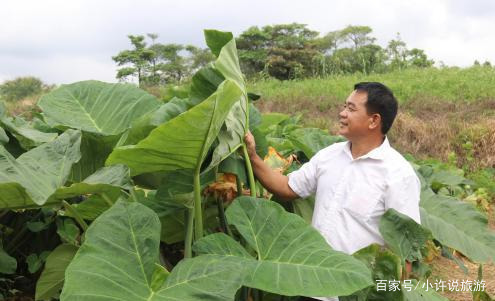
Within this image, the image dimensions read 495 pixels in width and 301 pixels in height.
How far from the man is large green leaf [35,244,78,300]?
0.71 m

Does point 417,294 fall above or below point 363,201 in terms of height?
below

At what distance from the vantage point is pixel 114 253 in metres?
1.37

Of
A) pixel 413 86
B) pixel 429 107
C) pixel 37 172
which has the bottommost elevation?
pixel 429 107

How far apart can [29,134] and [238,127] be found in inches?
26.4

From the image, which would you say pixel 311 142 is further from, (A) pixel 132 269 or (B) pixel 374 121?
(A) pixel 132 269

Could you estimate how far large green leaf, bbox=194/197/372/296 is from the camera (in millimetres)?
1413

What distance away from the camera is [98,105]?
2143mm

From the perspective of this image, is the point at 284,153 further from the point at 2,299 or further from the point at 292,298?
the point at 2,299

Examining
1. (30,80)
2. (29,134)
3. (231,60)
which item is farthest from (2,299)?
(30,80)

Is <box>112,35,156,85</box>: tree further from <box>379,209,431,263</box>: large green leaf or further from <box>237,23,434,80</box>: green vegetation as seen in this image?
<box>379,209,431,263</box>: large green leaf

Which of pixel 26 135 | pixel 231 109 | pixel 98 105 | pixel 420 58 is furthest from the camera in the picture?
pixel 420 58

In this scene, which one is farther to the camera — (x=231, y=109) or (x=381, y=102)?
(x=381, y=102)

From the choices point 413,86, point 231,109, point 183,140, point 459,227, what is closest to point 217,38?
point 231,109

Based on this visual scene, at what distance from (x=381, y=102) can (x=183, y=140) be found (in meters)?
0.87
